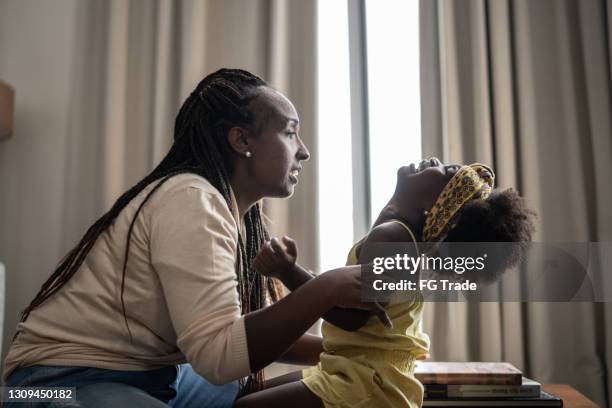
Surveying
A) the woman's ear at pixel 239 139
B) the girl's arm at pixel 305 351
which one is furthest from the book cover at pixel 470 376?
the woman's ear at pixel 239 139

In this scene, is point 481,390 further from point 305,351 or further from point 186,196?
point 186,196

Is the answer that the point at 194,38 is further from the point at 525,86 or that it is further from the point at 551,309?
the point at 551,309

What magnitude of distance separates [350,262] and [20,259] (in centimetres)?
176

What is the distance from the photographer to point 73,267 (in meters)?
0.90

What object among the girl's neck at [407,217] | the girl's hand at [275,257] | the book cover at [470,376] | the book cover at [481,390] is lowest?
the book cover at [481,390]

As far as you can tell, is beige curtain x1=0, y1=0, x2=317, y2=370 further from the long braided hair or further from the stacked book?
the long braided hair

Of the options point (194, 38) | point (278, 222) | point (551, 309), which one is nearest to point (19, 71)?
point (194, 38)

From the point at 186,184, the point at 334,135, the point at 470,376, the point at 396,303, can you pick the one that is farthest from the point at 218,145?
the point at 334,135

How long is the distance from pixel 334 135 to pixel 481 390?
1202 mm

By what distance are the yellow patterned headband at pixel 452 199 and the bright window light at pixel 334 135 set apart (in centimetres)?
115

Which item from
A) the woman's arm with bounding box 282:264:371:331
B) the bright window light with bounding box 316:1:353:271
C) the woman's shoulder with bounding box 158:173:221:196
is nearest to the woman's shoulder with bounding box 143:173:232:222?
the woman's shoulder with bounding box 158:173:221:196

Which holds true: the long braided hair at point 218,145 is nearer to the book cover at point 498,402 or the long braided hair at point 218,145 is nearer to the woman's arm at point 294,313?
the woman's arm at point 294,313

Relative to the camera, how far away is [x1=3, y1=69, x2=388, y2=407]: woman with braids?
0.80 meters

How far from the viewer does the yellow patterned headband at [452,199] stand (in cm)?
101
